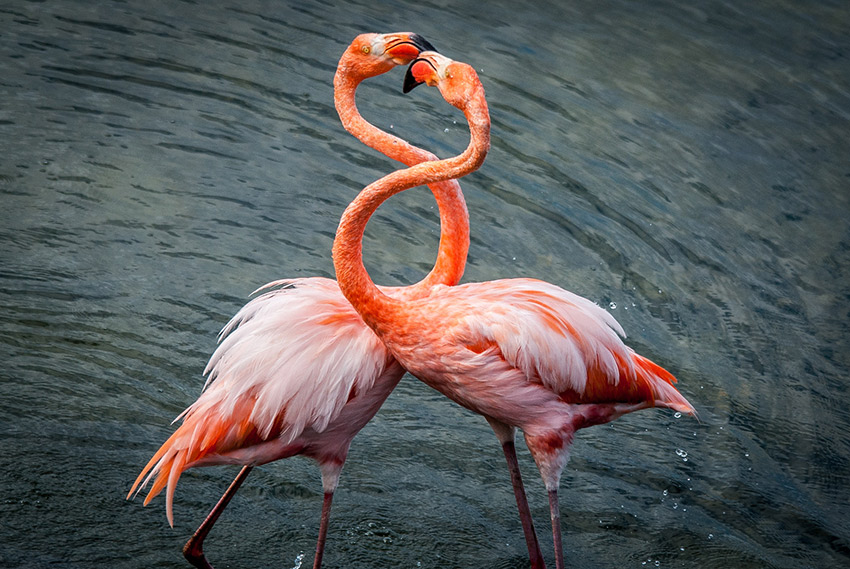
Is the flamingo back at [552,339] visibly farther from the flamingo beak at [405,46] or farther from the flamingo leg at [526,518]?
the flamingo beak at [405,46]

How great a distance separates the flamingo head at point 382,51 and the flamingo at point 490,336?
0.16 m

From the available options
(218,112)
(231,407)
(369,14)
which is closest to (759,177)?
(369,14)

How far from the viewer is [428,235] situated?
14.9 feet

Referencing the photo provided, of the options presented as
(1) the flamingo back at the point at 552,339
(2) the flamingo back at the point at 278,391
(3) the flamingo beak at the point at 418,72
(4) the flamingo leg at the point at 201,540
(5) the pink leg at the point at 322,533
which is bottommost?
(4) the flamingo leg at the point at 201,540

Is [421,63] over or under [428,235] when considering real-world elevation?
over

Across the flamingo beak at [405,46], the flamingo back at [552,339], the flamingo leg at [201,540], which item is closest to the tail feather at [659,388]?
the flamingo back at [552,339]

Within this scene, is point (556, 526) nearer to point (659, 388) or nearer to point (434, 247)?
point (659, 388)

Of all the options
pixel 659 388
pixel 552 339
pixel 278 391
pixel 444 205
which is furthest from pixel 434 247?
pixel 278 391

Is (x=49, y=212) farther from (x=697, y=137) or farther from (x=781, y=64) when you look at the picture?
(x=781, y=64)

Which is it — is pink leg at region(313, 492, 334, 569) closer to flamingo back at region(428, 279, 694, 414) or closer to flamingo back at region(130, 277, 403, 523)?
flamingo back at region(130, 277, 403, 523)

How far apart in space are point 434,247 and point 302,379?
6.30 ft

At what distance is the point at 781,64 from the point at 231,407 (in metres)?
5.31

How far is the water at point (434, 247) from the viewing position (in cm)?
314

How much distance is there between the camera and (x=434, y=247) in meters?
4.46
